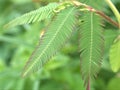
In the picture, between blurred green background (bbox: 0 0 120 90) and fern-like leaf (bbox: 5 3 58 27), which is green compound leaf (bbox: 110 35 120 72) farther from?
blurred green background (bbox: 0 0 120 90)

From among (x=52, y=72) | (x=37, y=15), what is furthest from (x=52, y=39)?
(x=52, y=72)

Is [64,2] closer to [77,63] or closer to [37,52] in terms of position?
[37,52]

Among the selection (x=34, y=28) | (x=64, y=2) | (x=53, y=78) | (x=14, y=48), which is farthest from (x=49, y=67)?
(x=64, y=2)

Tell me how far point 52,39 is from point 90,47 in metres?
0.09

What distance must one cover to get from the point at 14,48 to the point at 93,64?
1305 millimetres

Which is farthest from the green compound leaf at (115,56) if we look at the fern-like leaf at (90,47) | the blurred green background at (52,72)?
the blurred green background at (52,72)

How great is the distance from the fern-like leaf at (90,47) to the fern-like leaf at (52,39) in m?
0.04

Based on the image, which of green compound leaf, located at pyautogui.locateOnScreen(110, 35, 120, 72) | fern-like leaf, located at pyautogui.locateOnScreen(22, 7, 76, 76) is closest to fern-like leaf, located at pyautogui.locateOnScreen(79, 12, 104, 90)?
fern-like leaf, located at pyautogui.locateOnScreen(22, 7, 76, 76)

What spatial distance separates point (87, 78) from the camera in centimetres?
76

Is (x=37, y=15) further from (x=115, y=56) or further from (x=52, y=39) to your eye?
(x=115, y=56)

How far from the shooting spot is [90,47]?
0.79m

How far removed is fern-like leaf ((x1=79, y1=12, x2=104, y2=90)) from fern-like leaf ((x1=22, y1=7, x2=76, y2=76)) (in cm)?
4

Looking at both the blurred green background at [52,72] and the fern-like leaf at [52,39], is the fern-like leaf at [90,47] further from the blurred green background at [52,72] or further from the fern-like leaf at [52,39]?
the blurred green background at [52,72]

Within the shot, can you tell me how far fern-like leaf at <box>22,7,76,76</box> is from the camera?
0.75 m
